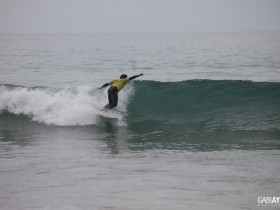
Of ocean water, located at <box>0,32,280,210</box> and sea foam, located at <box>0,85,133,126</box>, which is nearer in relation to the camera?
ocean water, located at <box>0,32,280,210</box>

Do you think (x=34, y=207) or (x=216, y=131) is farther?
(x=216, y=131)

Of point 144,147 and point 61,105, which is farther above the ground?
point 61,105

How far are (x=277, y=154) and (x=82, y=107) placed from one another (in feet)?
23.9

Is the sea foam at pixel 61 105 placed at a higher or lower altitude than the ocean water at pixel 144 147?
higher

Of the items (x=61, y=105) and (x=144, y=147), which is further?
(x=61, y=105)

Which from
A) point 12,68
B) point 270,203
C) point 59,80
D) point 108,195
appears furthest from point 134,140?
point 12,68

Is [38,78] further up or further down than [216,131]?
further up

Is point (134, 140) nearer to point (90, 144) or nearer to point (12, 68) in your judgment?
point (90, 144)

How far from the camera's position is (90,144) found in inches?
432

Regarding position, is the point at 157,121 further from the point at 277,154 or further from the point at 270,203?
the point at 270,203

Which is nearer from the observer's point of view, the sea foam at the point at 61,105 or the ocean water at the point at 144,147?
the ocean water at the point at 144,147

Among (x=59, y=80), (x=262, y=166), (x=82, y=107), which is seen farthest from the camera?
(x=59, y=80)

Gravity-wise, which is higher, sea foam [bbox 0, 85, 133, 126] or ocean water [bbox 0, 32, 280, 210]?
sea foam [bbox 0, 85, 133, 126]

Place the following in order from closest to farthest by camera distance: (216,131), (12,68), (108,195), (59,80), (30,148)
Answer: (108,195)
(30,148)
(216,131)
(59,80)
(12,68)
